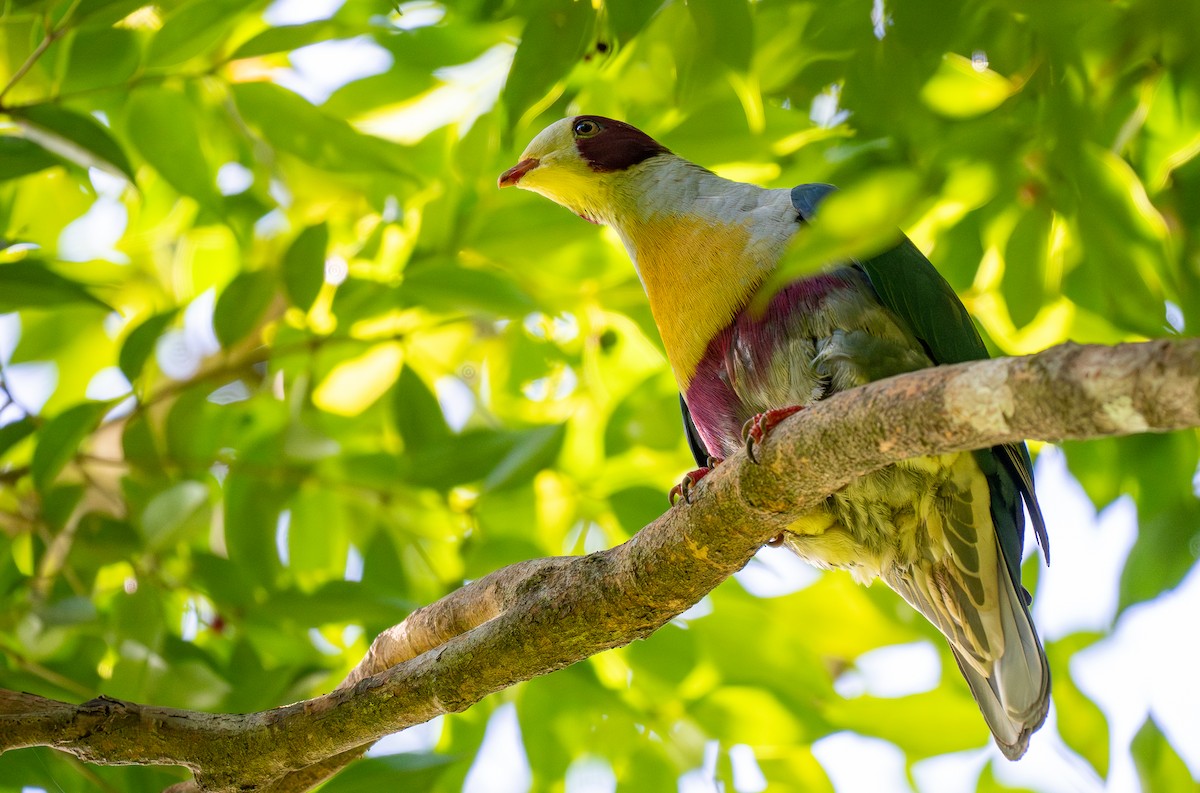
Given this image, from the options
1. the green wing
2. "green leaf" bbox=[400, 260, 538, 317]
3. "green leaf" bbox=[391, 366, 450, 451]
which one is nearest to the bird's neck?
the green wing

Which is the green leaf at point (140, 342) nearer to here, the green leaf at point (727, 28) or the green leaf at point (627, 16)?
the green leaf at point (627, 16)

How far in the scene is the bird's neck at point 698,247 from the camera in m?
2.05

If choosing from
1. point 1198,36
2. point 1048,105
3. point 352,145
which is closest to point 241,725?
point 352,145

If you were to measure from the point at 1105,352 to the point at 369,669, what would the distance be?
1.44 m

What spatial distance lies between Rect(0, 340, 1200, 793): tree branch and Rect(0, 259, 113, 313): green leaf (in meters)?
0.82

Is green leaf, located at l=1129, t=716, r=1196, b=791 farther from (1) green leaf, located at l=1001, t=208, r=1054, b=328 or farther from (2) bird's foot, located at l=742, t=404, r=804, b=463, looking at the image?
(2) bird's foot, located at l=742, t=404, r=804, b=463

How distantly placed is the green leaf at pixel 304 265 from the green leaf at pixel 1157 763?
208 centimetres

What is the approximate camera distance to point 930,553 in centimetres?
212

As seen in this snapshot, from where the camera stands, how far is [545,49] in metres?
1.73

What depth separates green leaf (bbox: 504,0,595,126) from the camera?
172 centimetres

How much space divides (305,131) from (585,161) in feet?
2.30

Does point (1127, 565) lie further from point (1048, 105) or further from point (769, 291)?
point (769, 291)

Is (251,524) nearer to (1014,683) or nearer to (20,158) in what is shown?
(20,158)

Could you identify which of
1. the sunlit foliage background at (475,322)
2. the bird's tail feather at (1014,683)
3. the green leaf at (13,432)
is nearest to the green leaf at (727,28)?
the sunlit foliage background at (475,322)
